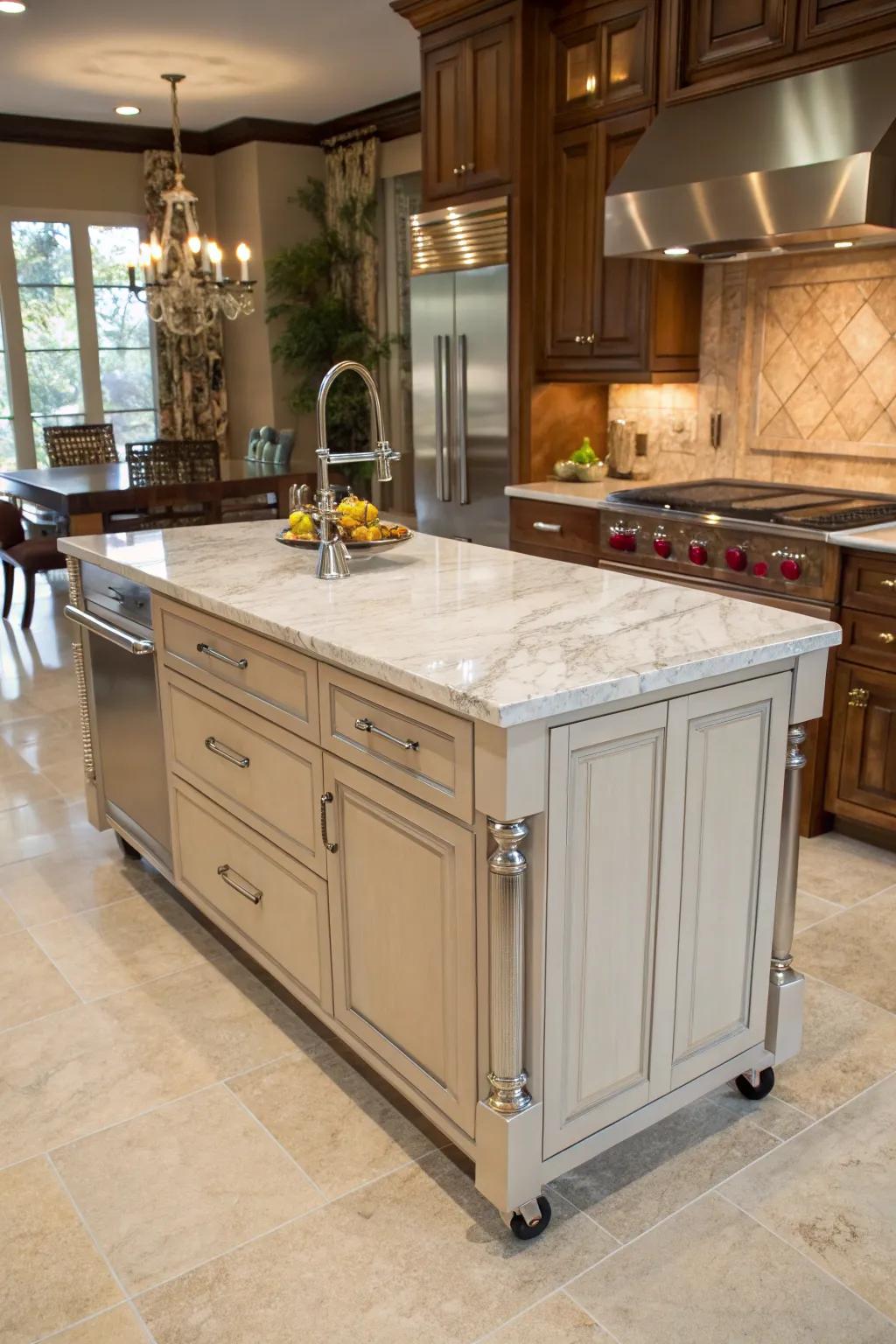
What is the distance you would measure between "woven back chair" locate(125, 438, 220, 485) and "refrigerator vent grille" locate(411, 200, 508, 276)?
5.63 feet

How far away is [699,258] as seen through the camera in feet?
13.0

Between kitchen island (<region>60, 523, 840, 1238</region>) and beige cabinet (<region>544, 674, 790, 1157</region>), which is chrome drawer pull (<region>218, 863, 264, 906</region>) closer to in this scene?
kitchen island (<region>60, 523, 840, 1238</region>)

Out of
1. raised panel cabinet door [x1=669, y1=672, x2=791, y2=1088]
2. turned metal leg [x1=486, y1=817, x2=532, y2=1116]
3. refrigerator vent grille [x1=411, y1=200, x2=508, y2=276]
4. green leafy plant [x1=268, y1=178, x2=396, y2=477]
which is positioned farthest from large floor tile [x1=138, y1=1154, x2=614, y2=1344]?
green leafy plant [x1=268, y1=178, x2=396, y2=477]

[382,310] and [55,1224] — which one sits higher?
[382,310]

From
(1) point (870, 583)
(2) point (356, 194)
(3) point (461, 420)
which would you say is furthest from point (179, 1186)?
(2) point (356, 194)

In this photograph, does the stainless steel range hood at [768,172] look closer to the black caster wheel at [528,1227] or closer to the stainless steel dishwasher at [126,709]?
the stainless steel dishwasher at [126,709]

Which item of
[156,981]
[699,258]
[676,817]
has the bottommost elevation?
[156,981]

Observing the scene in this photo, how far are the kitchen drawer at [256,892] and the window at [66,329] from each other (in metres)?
6.37

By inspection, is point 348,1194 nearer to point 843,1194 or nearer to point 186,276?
point 843,1194

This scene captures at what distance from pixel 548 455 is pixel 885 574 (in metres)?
1.83

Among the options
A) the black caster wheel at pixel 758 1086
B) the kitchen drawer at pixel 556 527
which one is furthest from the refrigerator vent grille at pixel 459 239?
the black caster wheel at pixel 758 1086

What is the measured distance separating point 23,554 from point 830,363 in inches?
164

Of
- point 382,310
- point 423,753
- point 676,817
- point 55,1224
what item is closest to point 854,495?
point 676,817

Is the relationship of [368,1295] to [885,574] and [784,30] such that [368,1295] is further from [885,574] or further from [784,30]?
[784,30]
